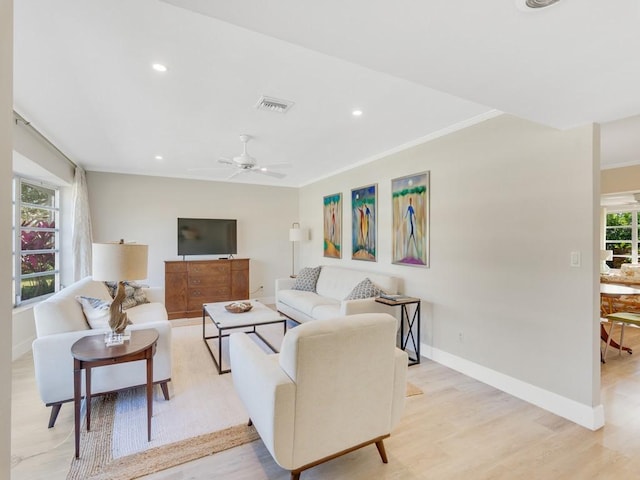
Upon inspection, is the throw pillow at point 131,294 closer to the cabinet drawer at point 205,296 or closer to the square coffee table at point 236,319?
the square coffee table at point 236,319

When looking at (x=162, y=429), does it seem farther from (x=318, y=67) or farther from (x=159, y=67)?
(x=318, y=67)

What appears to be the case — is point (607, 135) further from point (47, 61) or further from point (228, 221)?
point (228, 221)

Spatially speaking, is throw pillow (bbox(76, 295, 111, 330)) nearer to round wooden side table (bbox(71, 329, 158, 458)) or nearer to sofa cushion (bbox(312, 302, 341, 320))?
round wooden side table (bbox(71, 329, 158, 458))

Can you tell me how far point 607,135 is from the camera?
11.0 ft

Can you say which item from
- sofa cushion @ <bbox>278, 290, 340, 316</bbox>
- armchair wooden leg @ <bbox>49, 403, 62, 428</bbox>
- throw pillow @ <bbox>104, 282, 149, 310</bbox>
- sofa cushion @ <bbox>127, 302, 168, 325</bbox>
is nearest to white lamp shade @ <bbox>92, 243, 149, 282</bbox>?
armchair wooden leg @ <bbox>49, 403, 62, 428</bbox>

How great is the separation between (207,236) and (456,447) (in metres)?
5.22

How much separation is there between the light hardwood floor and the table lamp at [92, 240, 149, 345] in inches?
30.7

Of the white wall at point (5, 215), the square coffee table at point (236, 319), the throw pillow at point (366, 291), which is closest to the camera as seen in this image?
the white wall at point (5, 215)

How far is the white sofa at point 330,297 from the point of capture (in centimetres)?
358

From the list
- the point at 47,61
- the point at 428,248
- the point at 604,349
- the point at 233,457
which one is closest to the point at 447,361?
the point at 428,248

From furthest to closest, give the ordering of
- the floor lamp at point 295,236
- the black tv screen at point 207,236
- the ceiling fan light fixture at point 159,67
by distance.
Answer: the floor lamp at point 295,236
the black tv screen at point 207,236
the ceiling fan light fixture at point 159,67

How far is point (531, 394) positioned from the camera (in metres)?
2.68

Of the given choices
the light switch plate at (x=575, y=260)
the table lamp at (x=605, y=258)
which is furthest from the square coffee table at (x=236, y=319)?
the table lamp at (x=605, y=258)

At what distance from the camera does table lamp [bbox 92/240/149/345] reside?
7.22 ft
